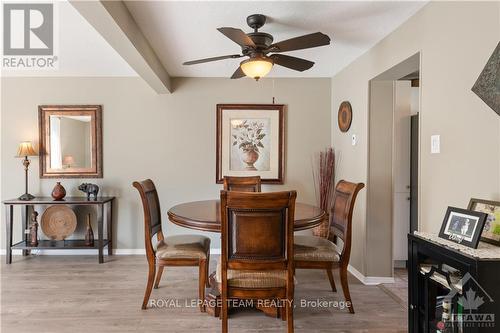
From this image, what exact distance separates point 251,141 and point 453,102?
7.94 ft

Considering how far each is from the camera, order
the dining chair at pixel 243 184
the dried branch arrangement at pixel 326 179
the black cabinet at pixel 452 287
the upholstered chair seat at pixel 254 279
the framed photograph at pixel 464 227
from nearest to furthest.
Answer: the black cabinet at pixel 452 287
the framed photograph at pixel 464 227
the upholstered chair seat at pixel 254 279
the dining chair at pixel 243 184
the dried branch arrangement at pixel 326 179

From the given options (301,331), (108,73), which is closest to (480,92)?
(301,331)

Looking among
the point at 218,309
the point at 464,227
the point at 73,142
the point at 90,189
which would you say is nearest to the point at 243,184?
the point at 218,309

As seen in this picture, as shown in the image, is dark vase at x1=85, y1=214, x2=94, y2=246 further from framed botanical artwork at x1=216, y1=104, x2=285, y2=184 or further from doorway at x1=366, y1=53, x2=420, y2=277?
doorway at x1=366, y1=53, x2=420, y2=277

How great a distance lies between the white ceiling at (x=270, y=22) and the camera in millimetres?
2074

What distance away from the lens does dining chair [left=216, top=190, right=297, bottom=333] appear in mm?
1724

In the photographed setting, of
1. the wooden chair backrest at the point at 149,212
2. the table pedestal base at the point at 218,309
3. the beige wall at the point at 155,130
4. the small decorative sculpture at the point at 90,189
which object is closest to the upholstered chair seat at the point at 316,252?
the table pedestal base at the point at 218,309

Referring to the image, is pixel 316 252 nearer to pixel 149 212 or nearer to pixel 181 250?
pixel 181 250

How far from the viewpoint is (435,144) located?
1.99 meters

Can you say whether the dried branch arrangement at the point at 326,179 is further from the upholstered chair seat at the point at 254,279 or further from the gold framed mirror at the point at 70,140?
the gold framed mirror at the point at 70,140

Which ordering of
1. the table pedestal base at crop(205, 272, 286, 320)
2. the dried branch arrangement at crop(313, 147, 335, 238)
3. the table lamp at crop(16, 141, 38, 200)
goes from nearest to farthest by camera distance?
the table pedestal base at crop(205, 272, 286, 320)
the table lamp at crop(16, 141, 38, 200)
the dried branch arrangement at crop(313, 147, 335, 238)

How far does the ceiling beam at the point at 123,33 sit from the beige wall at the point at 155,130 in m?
0.74

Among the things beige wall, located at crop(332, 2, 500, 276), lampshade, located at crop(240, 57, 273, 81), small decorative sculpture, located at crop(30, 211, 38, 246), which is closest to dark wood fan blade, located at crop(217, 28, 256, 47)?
lampshade, located at crop(240, 57, 273, 81)

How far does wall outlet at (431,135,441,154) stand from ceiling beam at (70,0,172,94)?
2.24 metres
